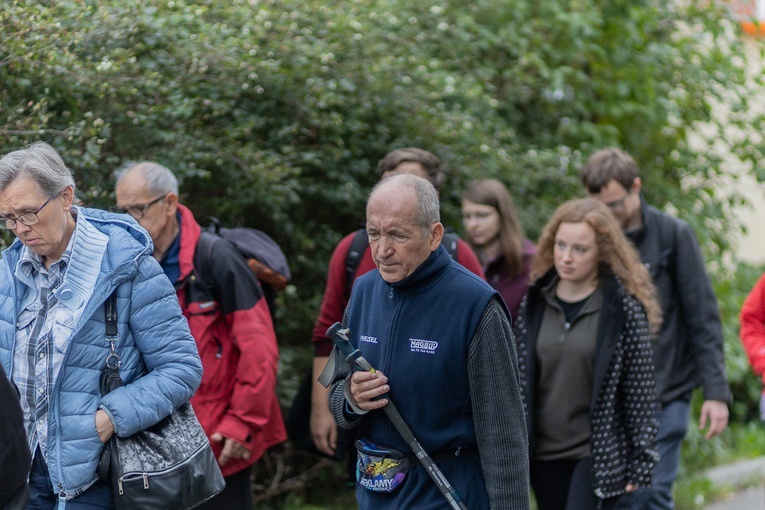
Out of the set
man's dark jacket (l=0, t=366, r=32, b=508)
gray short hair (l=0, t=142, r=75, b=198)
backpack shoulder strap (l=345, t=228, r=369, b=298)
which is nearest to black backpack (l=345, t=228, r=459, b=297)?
backpack shoulder strap (l=345, t=228, r=369, b=298)

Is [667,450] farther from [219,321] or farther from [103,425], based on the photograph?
[103,425]

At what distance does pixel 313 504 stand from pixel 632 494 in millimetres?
2571

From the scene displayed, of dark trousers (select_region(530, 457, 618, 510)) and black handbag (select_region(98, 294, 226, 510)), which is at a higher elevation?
black handbag (select_region(98, 294, 226, 510))

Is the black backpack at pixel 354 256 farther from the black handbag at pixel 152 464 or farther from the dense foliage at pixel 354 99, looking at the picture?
the black handbag at pixel 152 464

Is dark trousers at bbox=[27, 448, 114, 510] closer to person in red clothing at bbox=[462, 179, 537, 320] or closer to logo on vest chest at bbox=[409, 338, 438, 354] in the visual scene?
logo on vest chest at bbox=[409, 338, 438, 354]

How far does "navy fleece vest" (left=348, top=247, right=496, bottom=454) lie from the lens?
3373 mm

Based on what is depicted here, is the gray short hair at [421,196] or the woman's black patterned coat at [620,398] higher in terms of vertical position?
the gray short hair at [421,196]

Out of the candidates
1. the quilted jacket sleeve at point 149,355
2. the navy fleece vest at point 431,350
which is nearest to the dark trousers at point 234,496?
the quilted jacket sleeve at point 149,355

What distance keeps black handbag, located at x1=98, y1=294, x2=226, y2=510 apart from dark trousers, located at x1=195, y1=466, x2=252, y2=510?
859mm

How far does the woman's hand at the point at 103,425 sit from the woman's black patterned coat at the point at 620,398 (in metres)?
1.94

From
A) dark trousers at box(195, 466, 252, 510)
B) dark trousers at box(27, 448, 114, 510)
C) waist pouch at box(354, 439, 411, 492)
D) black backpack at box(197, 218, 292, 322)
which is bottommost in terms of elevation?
dark trousers at box(195, 466, 252, 510)

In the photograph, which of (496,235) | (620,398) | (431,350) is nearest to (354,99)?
(496,235)

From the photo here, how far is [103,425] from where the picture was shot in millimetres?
3436

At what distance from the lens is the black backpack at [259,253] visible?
4539mm
